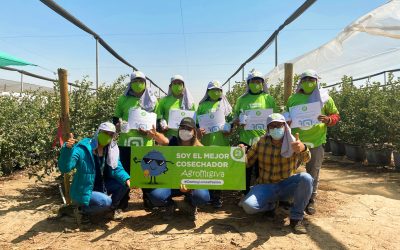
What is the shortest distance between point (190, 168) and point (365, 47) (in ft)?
19.1

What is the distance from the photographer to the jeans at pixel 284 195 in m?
4.26

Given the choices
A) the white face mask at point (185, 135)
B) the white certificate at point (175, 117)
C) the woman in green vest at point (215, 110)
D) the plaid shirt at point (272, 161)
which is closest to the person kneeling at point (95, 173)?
the white face mask at point (185, 135)

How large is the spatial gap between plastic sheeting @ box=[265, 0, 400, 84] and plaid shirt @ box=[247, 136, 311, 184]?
2.49 m

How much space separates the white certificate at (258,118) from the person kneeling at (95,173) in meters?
1.83

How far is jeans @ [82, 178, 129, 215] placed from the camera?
4316 mm

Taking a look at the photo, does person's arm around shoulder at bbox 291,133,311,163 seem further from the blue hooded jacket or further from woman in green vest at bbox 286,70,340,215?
the blue hooded jacket

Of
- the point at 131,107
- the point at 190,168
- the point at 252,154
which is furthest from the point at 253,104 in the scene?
the point at 131,107

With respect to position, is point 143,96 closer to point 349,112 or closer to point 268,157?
point 268,157

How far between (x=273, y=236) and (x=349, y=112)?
249 inches

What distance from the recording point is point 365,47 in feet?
27.3

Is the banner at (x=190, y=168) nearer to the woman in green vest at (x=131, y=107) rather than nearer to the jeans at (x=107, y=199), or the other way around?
the jeans at (x=107, y=199)

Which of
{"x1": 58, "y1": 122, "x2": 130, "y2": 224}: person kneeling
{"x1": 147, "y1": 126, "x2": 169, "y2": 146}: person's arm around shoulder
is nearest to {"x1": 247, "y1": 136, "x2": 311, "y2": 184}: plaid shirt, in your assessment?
{"x1": 147, "y1": 126, "x2": 169, "y2": 146}: person's arm around shoulder

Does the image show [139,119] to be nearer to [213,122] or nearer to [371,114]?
[213,122]

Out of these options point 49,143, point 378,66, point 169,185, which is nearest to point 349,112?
point 378,66
